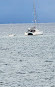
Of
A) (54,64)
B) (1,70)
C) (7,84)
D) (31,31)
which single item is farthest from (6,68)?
(31,31)

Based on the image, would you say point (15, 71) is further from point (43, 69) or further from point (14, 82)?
point (14, 82)

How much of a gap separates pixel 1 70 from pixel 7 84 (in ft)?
25.0

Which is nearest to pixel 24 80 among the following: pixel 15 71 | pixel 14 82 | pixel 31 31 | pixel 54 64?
pixel 14 82

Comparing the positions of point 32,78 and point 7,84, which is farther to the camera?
point 32,78

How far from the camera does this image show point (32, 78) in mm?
29141

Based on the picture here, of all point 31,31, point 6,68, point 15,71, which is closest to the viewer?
point 15,71

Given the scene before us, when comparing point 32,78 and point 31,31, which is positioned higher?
point 32,78

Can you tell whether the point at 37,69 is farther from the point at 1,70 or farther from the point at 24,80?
the point at 24,80

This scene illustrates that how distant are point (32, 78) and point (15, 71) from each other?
456 cm

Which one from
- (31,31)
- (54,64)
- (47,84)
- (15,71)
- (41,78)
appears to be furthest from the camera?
(31,31)

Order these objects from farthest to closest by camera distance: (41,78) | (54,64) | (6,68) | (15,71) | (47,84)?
(54,64), (6,68), (15,71), (41,78), (47,84)

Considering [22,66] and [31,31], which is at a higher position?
[22,66]

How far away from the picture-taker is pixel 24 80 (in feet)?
92.6

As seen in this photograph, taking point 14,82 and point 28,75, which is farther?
point 28,75
